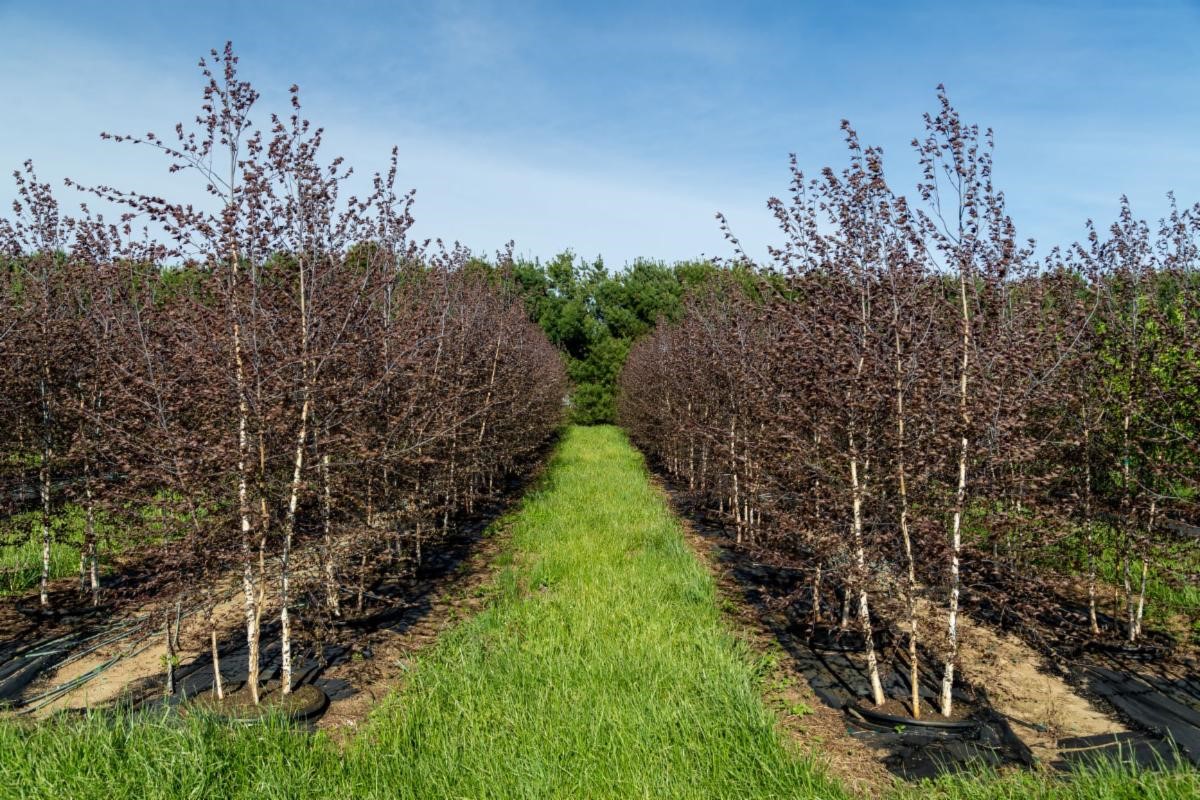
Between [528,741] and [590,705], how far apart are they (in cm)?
52

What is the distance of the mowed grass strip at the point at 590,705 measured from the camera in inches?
151

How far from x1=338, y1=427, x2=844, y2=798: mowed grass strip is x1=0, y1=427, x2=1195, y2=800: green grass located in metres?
0.01

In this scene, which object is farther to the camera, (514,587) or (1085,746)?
(514,587)

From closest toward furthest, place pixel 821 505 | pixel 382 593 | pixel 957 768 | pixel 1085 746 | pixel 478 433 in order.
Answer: pixel 957 768
pixel 1085 746
pixel 821 505
pixel 382 593
pixel 478 433

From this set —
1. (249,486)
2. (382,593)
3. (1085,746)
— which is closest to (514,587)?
(382,593)

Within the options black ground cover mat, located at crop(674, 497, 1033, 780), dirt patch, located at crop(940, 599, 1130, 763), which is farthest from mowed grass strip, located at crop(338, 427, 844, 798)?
dirt patch, located at crop(940, 599, 1130, 763)

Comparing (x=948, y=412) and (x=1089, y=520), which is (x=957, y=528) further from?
(x=1089, y=520)

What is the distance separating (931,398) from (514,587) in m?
4.43

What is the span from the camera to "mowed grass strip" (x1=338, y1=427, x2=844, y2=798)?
12.6ft

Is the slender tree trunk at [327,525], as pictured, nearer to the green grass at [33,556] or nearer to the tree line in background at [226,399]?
the tree line in background at [226,399]

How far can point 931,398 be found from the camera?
16.0 ft

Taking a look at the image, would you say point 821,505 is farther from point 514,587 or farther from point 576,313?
point 576,313

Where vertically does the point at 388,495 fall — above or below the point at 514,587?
above

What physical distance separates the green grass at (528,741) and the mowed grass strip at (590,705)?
0.01 m
